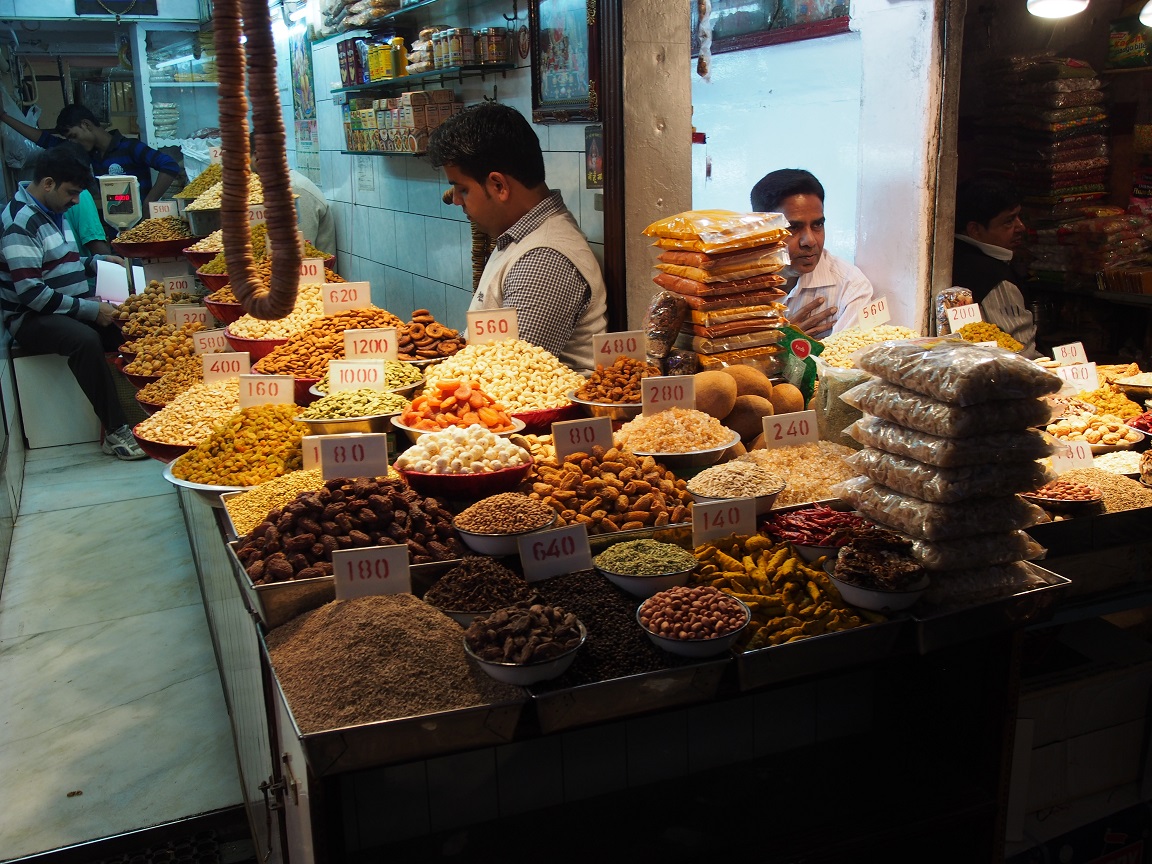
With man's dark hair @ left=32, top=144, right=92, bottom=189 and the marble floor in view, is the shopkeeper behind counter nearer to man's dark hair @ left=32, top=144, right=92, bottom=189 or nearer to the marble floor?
the marble floor

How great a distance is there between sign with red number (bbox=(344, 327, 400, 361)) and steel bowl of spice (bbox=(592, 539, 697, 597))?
139 cm

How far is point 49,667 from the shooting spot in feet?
12.7

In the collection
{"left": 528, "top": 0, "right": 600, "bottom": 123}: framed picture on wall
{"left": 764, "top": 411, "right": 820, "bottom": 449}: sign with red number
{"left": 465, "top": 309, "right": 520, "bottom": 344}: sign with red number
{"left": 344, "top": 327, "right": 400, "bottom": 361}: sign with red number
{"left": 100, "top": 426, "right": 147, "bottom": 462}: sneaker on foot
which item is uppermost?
{"left": 528, "top": 0, "right": 600, "bottom": 123}: framed picture on wall

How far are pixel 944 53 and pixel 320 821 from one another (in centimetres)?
315

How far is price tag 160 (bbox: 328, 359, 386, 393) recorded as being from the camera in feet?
9.00

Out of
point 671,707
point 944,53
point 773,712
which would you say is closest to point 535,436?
point 773,712

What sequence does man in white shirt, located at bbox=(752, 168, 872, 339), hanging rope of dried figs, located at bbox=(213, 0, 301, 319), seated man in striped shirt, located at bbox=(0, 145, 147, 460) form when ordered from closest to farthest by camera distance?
hanging rope of dried figs, located at bbox=(213, 0, 301, 319) → man in white shirt, located at bbox=(752, 168, 872, 339) → seated man in striped shirt, located at bbox=(0, 145, 147, 460)

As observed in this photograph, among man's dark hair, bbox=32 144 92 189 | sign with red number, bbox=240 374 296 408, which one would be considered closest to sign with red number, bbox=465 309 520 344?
sign with red number, bbox=240 374 296 408

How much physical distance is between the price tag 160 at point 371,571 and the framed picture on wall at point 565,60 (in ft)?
7.28

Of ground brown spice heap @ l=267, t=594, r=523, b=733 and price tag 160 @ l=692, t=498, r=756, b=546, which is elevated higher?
price tag 160 @ l=692, t=498, r=756, b=546

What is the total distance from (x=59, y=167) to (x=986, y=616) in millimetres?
6615

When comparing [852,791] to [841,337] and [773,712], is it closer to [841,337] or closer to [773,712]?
[773,712]

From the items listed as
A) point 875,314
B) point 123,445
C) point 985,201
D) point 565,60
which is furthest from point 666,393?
point 123,445

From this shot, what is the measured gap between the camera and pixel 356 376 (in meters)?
2.75
